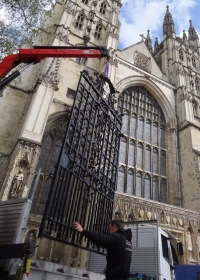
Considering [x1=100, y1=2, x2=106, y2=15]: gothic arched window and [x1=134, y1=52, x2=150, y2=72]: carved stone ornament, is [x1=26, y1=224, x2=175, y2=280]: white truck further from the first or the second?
[x1=100, y1=2, x2=106, y2=15]: gothic arched window

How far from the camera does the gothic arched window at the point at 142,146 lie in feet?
45.9

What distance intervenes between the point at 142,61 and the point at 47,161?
41.4 ft

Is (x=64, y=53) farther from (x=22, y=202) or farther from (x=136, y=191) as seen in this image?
(x=136, y=191)

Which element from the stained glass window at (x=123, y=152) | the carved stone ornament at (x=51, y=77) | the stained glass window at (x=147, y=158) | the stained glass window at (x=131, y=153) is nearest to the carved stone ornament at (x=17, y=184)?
the carved stone ornament at (x=51, y=77)

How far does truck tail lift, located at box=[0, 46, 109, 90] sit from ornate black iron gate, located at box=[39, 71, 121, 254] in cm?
94

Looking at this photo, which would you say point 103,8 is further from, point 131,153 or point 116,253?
point 116,253

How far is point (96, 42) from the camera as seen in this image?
669 inches

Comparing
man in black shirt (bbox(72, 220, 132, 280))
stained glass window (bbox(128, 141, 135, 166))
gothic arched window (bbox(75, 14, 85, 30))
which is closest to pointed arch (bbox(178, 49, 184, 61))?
gothic arched window (bbox(75, 14, 85, 30))

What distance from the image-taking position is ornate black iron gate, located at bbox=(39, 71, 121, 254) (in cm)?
434

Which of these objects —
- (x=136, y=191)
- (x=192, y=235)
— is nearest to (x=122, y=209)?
(x=136, y=191)

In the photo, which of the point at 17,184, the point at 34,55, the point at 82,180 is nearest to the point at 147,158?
the point at 17,184

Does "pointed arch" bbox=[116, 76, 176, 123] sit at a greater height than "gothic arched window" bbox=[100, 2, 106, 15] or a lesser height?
lesser

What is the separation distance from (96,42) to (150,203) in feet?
37.8

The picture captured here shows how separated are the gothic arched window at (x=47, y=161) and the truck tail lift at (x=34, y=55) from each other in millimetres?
5348
